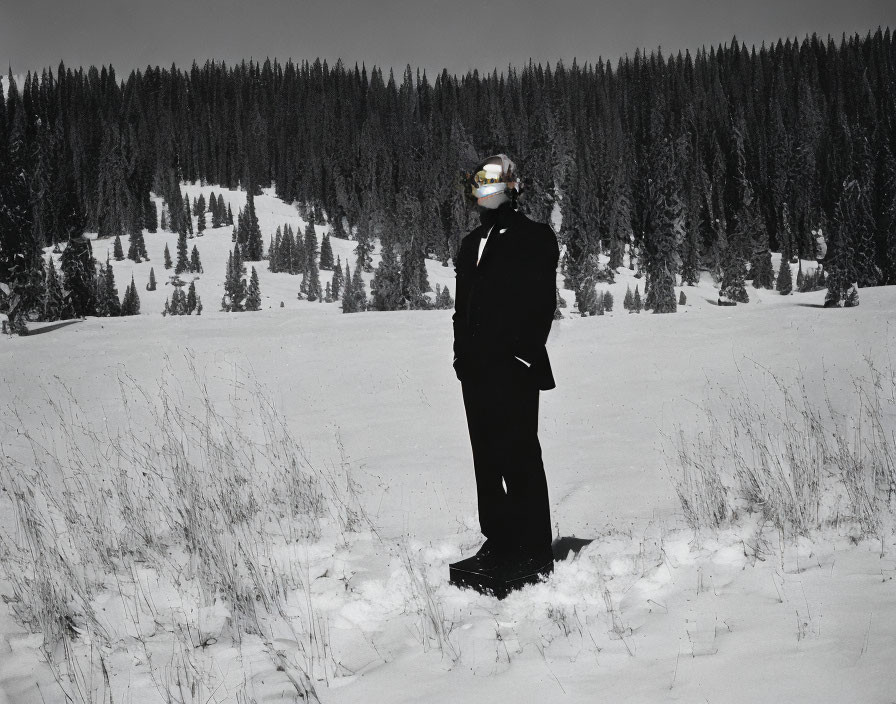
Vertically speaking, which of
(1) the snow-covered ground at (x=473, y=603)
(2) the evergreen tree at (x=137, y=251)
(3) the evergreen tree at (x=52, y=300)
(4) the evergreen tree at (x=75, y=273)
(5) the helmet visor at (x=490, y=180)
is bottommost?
(1) the snow-covered ground at (x=473, y=603)

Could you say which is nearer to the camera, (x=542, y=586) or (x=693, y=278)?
(x=542, y=586)

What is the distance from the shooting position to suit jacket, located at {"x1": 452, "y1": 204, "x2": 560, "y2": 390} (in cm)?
352

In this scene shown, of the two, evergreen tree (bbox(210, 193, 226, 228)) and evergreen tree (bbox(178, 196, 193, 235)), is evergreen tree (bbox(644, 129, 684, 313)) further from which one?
evergreen tree (bbox(210, 193, 226, 228))

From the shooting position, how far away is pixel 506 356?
357cm

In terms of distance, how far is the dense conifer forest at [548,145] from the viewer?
4881cm

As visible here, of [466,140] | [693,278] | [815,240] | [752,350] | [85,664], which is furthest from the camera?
[466,140]

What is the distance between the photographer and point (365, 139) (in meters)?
76.6

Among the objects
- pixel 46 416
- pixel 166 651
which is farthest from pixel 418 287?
pixel 166 651

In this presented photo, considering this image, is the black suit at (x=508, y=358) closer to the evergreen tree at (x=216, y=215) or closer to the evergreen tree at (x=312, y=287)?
the evergreen tree at (x=312, y=287)

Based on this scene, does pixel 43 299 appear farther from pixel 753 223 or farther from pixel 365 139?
pixel 365 139

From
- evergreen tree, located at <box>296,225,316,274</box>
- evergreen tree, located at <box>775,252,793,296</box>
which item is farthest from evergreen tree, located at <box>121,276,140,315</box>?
evergreen tree, located at <box>775,252,793,296</box>

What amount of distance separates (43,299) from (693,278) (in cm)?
4657

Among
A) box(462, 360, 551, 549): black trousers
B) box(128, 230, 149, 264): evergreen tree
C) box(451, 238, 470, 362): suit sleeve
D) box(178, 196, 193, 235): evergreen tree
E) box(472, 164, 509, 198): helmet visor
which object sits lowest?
box(462, 360, 551, 549): black trousers

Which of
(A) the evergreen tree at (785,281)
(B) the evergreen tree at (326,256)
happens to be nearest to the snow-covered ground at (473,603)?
(A) the evergreen tree at (785,281)
